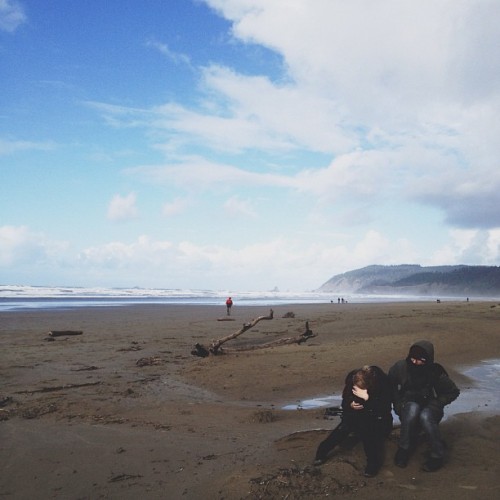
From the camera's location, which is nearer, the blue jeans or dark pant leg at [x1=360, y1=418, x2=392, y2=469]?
dark pant leg at [x1=360, y1=418, x2=392, y2=469]

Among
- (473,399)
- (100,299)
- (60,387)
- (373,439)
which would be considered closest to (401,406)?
(373,439)

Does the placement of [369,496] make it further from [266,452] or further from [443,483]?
[266,452]

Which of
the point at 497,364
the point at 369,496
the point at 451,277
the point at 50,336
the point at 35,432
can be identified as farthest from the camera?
the point at 451,277

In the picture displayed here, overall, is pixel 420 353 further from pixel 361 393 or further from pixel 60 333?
pixel 60 333

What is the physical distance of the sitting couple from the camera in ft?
16.8

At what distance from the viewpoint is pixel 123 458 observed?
5.56 metres

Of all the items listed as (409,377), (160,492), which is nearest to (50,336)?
(160,492)

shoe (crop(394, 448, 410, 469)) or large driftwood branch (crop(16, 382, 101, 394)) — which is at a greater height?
shoe (crop(394, 448, 410, 469))

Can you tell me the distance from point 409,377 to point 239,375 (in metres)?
6.17

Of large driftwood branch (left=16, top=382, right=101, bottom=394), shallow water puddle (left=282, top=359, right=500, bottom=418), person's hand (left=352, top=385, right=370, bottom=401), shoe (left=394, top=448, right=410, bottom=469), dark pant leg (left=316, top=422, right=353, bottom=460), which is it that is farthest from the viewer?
large driftwood branch (left=16, top=382, right=101, bottom=394)

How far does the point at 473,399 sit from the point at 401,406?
13.2 ft

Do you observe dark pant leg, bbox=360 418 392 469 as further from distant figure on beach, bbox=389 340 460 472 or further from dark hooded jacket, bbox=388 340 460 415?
dark hooded jacket, bbox=388 340 460 415

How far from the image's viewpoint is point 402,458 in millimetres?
5086

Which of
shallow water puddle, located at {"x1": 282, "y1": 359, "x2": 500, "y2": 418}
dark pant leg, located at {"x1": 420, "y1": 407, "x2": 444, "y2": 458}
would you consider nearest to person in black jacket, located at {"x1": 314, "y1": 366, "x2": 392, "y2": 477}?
dark pant leg, located at {"x1": 420, "y1": 407, "x2": 444, "y2": 458}
